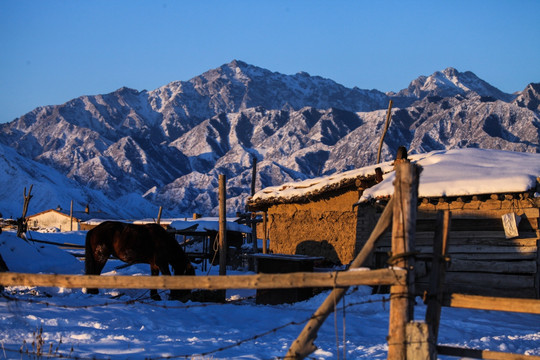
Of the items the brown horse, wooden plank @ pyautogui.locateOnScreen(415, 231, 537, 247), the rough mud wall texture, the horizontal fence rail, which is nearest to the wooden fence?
the horizontal fence rail

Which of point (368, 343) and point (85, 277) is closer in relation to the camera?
point (85, 277)

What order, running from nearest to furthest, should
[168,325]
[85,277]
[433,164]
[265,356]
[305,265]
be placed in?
[85,277] < [265,356] < [168,325] < [305,265] < [433,164]

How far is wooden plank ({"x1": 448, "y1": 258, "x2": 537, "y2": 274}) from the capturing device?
1330 cm

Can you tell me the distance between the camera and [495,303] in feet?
17.8

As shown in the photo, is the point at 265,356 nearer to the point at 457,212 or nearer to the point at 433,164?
the point at 457,212

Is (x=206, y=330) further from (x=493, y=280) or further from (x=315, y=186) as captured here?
(x=315, y=186)

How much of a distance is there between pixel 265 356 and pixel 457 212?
8037mm

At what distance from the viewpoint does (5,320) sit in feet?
30.2

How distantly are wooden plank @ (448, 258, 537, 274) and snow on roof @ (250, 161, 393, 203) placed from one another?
404 cm

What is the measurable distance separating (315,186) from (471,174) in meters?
5.16

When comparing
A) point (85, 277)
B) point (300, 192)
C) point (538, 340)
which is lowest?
point (538, 340)

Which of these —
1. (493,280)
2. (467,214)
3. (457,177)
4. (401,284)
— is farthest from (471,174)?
(401,284)

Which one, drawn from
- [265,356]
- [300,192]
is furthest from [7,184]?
[265,356]

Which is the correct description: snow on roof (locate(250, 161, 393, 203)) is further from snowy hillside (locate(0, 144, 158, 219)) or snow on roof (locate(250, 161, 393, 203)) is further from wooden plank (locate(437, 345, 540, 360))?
snowy hillside (locate(0, 144, 158, 219))
